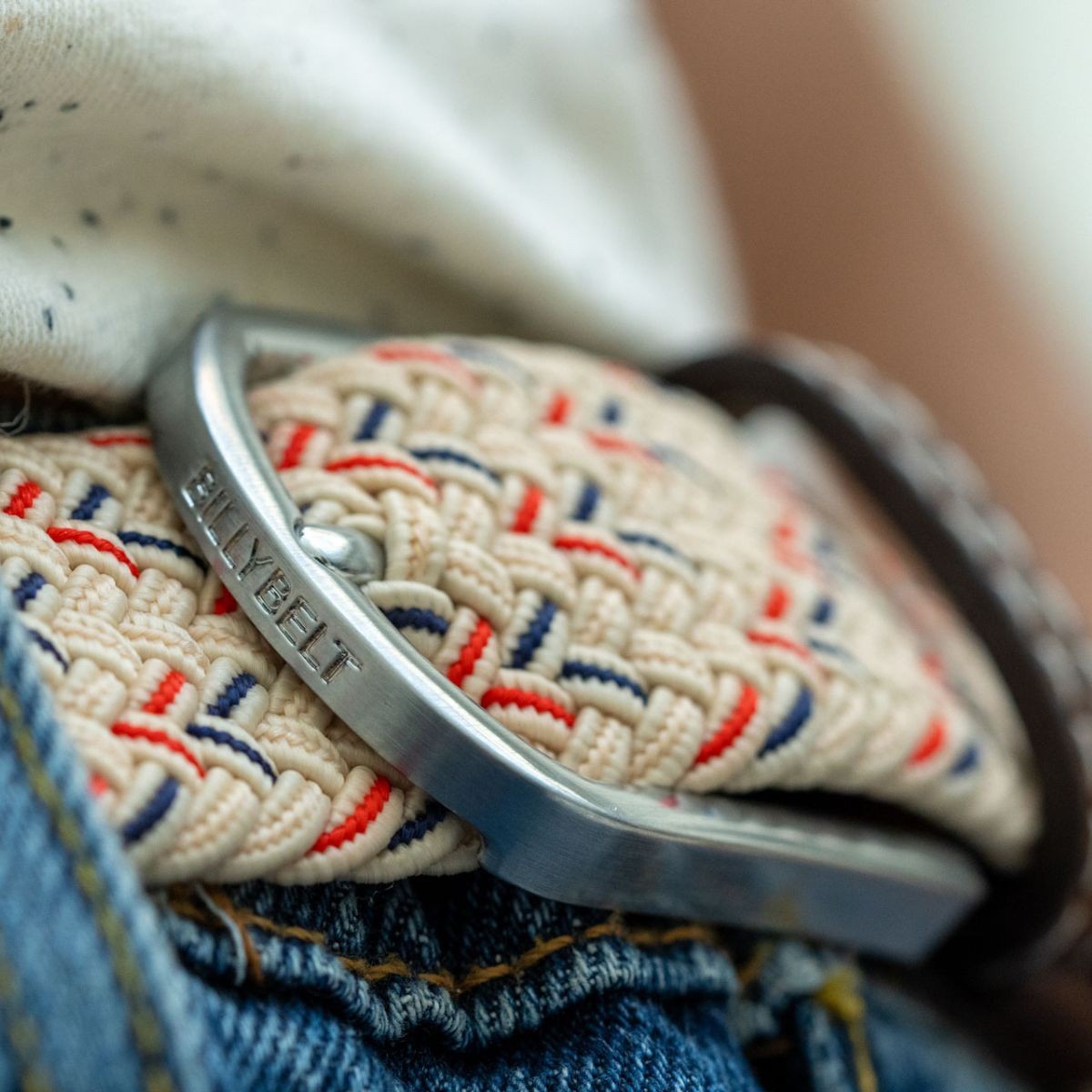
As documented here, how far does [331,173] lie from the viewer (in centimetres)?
38

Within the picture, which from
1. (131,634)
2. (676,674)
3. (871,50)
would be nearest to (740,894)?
(676,674)

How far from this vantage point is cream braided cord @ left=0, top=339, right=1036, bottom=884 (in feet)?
0.83

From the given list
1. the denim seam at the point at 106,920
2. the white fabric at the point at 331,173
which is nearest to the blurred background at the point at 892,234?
the white fabric at the point at 331,173

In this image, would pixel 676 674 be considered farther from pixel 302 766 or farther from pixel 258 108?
pixel 258 108

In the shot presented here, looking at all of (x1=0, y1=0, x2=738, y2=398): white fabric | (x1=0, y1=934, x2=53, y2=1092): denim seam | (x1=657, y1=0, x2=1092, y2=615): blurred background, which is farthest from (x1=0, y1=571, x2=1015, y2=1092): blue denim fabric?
(x1=657, y1=0, x2=1092, y2=615): blurred background

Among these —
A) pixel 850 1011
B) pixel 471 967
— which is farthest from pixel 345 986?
pixel 850 1011

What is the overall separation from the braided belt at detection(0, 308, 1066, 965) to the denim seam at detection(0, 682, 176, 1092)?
10mm

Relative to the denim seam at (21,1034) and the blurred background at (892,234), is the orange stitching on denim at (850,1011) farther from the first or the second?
the blurred background at (892,234)

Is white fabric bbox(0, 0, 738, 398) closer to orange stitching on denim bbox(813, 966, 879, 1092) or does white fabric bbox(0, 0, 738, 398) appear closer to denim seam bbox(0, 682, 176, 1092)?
denim seam bbox(0, 682, 176, 1092)

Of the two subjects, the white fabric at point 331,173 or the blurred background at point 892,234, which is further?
the blurred background at point 892,234

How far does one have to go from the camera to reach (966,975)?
463mm

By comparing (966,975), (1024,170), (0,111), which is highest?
(1024,170)

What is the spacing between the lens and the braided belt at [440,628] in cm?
25

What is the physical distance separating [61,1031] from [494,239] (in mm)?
319
